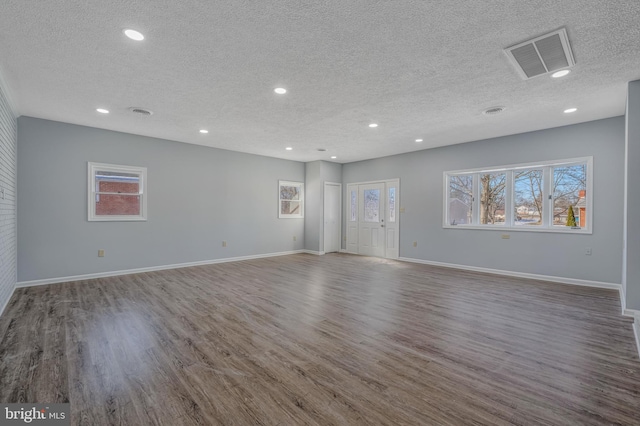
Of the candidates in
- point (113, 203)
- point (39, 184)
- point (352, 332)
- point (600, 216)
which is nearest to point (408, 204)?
point (600, 216)

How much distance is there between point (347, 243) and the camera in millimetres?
9125

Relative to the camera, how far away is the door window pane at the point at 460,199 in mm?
6531

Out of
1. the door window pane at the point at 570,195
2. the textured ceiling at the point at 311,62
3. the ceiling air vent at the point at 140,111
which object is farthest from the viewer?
the door window pane at the point at 570,195

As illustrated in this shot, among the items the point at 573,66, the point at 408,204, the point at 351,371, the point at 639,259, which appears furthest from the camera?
the point at 408,204

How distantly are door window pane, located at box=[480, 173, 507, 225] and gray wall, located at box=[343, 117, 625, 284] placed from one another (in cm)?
30

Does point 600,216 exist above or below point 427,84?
below

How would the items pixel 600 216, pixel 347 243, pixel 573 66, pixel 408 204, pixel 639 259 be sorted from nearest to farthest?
pixel 573 66, pixel 639 259, pixel 600 216, pixel 408 204, pixel 347 243

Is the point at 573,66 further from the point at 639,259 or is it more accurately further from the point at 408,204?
the point at 408,204

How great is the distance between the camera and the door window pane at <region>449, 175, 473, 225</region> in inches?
257

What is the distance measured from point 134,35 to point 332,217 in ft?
23.1

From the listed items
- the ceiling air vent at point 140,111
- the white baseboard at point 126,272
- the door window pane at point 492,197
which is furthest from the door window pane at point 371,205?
the ceiling air vent at point 140,111

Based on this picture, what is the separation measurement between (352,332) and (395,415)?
127 cm

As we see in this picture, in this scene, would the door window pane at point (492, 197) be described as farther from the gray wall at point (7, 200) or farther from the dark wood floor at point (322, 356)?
the gray wall at point (7, 200)

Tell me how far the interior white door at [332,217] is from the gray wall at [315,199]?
19cm
